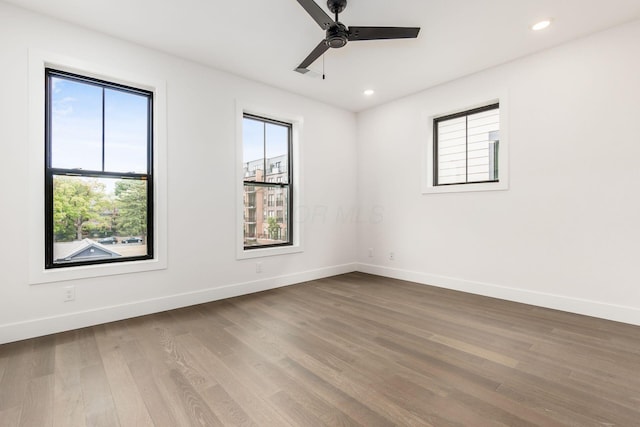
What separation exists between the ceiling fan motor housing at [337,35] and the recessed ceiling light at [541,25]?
75.6 inches

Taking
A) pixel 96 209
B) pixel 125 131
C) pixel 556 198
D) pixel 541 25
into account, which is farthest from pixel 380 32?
pixel 96 209

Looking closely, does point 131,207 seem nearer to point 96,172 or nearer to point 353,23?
point 96,172

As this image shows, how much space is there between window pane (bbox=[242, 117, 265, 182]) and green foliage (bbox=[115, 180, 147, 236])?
1288 mm

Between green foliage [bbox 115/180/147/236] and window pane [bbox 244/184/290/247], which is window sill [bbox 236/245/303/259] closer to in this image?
window pane [bbox 244/184/290/247]

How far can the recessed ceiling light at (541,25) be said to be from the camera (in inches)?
112

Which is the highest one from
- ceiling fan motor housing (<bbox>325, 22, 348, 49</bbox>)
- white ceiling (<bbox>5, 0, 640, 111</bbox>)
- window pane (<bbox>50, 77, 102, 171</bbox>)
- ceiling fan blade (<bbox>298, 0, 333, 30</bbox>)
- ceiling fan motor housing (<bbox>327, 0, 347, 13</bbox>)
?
white ceiling (<bbox>5, 0, 640, 111</bbox>)

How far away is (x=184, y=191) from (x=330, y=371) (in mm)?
2540

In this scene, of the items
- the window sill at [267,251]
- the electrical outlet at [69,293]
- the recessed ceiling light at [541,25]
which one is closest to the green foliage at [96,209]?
the electrical outlet at [69,293]

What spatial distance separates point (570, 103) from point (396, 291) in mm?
2876

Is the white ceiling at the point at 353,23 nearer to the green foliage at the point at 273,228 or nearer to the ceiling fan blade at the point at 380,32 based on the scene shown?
the ceiling fan blade at the point at 380,32

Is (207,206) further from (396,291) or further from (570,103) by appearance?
(570,103)

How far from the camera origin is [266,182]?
435cm

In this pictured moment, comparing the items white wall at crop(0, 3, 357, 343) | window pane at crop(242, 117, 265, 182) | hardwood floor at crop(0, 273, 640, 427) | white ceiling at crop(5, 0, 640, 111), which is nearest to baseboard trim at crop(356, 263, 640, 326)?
hardwood floor at crop(0, 273, 640, 427)

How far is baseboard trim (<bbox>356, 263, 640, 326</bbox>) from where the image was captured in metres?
2.92
